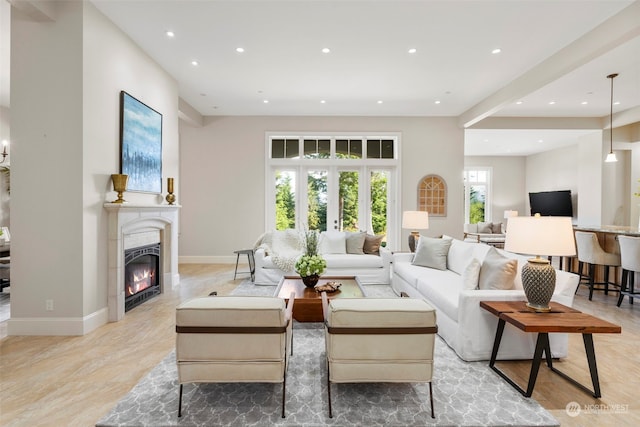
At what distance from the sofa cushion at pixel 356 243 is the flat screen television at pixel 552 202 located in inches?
286

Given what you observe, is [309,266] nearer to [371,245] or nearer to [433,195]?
[371,245]

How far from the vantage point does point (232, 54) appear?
14.1 feet

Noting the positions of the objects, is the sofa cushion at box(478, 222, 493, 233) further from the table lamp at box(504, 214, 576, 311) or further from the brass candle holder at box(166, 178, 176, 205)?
the brass candle holder at box(166, 178, 176, 205)

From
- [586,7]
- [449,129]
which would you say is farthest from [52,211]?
[449,129]

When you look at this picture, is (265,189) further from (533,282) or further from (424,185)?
(533,282)

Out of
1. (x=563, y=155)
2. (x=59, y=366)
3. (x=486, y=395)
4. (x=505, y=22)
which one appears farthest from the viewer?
(x=563, y=155)

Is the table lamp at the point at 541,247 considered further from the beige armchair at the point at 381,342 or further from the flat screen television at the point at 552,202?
the flat screen television at the point at 552,202

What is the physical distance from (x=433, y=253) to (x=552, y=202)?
25.0 ft

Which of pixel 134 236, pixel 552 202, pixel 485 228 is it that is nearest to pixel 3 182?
pixel 134 236

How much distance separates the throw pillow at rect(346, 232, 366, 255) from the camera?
17.9 ft

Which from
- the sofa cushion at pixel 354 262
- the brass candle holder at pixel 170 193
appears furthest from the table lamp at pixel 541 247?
the brass candle holder at pixel 170 193

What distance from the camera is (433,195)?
7160 millimetres

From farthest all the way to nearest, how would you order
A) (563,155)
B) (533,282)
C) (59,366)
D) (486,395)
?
(563,155), (59,366), (533,282), (486,395)

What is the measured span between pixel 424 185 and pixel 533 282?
195 inches
